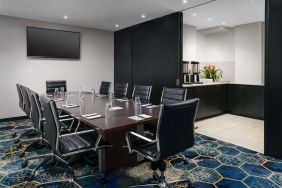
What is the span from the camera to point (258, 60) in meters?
5.83

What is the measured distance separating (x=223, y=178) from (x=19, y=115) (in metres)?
5.23

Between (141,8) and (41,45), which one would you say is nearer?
(141,8)

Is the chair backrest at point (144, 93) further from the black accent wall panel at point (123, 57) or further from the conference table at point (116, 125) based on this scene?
the black accent wall panel at point (123, 57)

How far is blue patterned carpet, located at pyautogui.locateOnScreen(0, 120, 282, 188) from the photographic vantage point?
249cm

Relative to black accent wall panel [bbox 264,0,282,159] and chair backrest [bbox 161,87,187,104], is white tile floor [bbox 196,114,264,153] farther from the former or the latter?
chair backrest [bbox 161,87,187,104]

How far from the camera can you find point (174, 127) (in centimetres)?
191

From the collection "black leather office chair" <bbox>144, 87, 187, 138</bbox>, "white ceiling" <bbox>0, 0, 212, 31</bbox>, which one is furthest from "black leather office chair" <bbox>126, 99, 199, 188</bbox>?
"white ceiling" <bbox>0, 0, 212, 31</bbox>

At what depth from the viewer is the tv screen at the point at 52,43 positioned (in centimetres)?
566

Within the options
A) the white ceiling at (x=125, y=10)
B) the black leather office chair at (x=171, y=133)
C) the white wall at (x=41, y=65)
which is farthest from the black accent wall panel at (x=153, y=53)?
the black leather office chair at (x=171, y=133)

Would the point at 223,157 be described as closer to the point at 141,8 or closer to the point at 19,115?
the point at 141,8

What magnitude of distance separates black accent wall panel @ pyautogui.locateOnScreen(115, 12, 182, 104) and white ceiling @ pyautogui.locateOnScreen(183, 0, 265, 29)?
607 mm

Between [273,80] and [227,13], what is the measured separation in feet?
8.36

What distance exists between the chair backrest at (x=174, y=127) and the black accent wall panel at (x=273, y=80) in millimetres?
1807

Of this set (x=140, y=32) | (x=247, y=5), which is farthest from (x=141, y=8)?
(x=247, y=5)
